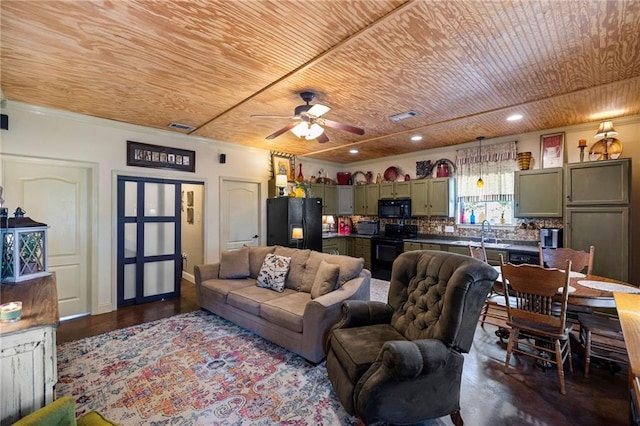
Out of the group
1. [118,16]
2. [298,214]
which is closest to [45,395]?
[118,16]

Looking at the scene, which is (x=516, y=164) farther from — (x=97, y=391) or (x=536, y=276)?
(x=97, y=391)

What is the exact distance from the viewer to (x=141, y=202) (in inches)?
178

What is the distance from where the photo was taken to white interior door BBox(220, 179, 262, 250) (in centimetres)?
540

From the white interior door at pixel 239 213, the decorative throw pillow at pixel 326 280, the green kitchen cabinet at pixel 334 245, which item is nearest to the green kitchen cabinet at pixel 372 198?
the green kitchen cabinet at pixel 334 245

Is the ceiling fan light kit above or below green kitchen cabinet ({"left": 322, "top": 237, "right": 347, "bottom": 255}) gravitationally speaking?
above

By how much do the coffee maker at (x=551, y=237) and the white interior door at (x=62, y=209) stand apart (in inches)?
258

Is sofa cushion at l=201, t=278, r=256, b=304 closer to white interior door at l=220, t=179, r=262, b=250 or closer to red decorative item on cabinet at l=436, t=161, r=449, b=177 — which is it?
white interior door at l=220, t=179, r=262, b=250

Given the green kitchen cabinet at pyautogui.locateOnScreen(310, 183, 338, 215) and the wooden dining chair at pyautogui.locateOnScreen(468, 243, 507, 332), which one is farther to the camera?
the green kitchen cabinet at pyautogui.locateOnScreen(310, 183, 338, 215)

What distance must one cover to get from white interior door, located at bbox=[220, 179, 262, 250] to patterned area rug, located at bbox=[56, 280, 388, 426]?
89.6 inches

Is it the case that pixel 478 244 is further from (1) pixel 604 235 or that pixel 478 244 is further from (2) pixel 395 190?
(2) pixel 395 190

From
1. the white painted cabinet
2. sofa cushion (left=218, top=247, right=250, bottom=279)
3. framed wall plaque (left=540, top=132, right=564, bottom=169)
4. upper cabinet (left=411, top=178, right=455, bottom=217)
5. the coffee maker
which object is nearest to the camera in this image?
the white painted cabinet

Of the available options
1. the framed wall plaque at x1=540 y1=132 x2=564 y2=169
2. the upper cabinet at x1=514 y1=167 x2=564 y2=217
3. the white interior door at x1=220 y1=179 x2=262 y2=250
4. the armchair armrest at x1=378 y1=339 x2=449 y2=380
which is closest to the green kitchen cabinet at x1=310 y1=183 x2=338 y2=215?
the white interior door at x1=220 y1=179 x2=262 y2=250

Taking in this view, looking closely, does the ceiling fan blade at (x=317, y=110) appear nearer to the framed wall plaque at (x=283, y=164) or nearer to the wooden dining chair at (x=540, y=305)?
the wooden dining chair at (x=540, y=305)

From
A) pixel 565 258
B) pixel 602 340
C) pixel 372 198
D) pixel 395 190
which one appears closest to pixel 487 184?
pixel 395 190
